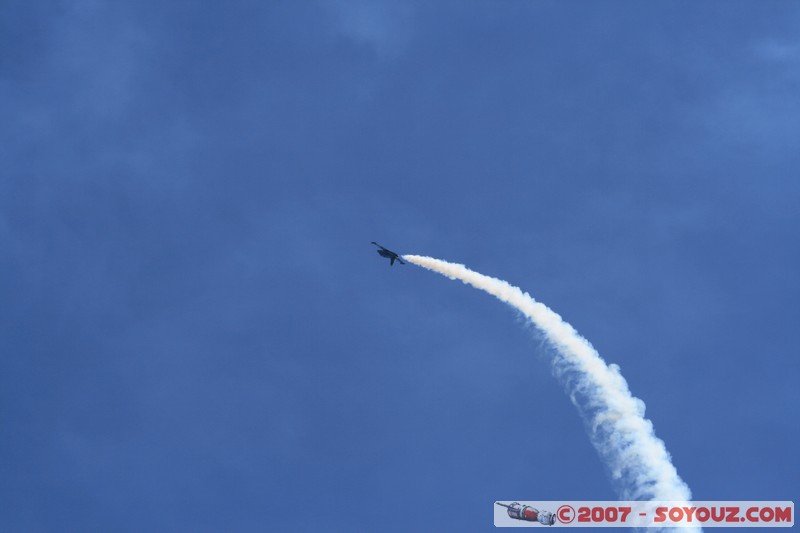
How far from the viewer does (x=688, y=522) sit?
149000mm

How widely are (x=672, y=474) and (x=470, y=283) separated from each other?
128ft

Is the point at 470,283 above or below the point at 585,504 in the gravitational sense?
above

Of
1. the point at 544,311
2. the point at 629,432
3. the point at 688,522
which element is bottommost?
the point at 688,522

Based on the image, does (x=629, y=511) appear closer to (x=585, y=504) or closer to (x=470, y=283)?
(x=585, y=504)

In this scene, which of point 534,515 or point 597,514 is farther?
point 597,514

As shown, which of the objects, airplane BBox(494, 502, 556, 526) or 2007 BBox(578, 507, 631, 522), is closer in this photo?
airplane BBox(494, 502, 556, 526)

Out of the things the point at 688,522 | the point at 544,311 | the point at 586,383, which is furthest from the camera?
the point at 544,311

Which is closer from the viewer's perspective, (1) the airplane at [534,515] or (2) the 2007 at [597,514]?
(1) the airplane at [534,515]

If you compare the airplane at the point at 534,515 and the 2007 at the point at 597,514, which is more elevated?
the 2007 at the point at 597,514

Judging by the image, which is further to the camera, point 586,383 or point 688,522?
point 586,383

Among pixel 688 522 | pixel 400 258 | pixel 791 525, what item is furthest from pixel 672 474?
pixel 400 258

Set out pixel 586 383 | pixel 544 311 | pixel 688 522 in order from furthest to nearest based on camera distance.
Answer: pixel 544 311 → pixel 586 383 → pixel 688 522

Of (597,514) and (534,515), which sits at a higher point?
(597,514)

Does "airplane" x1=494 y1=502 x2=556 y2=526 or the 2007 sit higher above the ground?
the 2007
